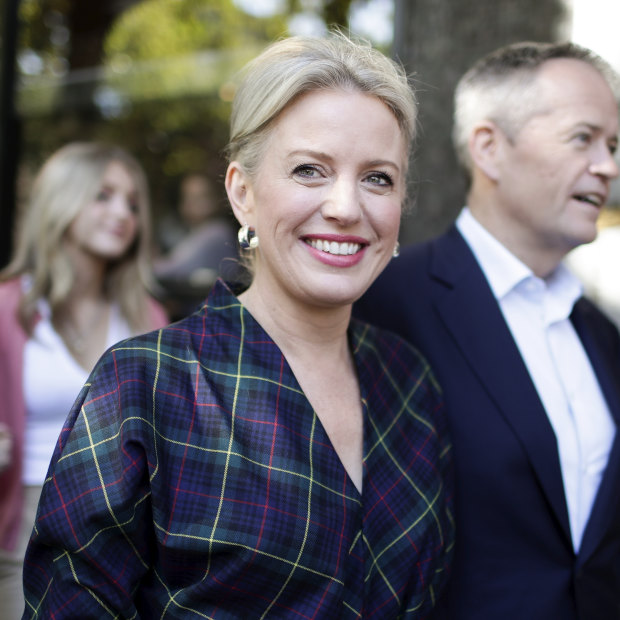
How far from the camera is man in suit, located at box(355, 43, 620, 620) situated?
1817mm

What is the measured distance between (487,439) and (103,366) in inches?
38.1

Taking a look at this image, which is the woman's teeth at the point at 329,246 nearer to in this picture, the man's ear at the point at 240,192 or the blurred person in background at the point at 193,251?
the man's ear at the point at 240,192

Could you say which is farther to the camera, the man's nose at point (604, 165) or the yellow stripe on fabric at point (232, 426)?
the man's nose at point (604, 165)

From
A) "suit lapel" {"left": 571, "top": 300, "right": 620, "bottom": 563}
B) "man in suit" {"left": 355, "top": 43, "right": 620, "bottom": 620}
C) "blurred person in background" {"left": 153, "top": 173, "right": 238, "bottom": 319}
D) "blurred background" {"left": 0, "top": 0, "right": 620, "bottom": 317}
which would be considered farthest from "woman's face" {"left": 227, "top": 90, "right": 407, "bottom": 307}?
"blurred person in background" {"left": 153, "top": 173, "right": 238, "bottom": 319}

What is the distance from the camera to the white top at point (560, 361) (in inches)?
76.2

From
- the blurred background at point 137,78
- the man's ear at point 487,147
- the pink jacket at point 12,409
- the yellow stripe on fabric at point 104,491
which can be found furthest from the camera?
the blurred background at point 137,78

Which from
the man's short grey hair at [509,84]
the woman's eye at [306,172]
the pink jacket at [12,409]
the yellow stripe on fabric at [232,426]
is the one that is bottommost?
the pink jacket at [12,409]

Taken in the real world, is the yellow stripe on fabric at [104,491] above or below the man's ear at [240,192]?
below

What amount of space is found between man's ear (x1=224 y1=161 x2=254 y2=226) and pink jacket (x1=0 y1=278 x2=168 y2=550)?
4.45 feet

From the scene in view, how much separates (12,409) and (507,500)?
1714mm

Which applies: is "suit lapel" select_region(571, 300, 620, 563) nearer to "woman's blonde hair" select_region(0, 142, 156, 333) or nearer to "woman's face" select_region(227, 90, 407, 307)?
"woman's face" select_region(227, 90, 407, 307)

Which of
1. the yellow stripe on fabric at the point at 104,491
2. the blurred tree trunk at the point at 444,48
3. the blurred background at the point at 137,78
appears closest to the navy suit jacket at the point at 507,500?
the yellow stripe on fabric at the point at 104,491

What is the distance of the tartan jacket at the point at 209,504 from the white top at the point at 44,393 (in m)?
1.25

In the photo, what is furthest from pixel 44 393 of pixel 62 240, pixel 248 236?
pixel 248 236
